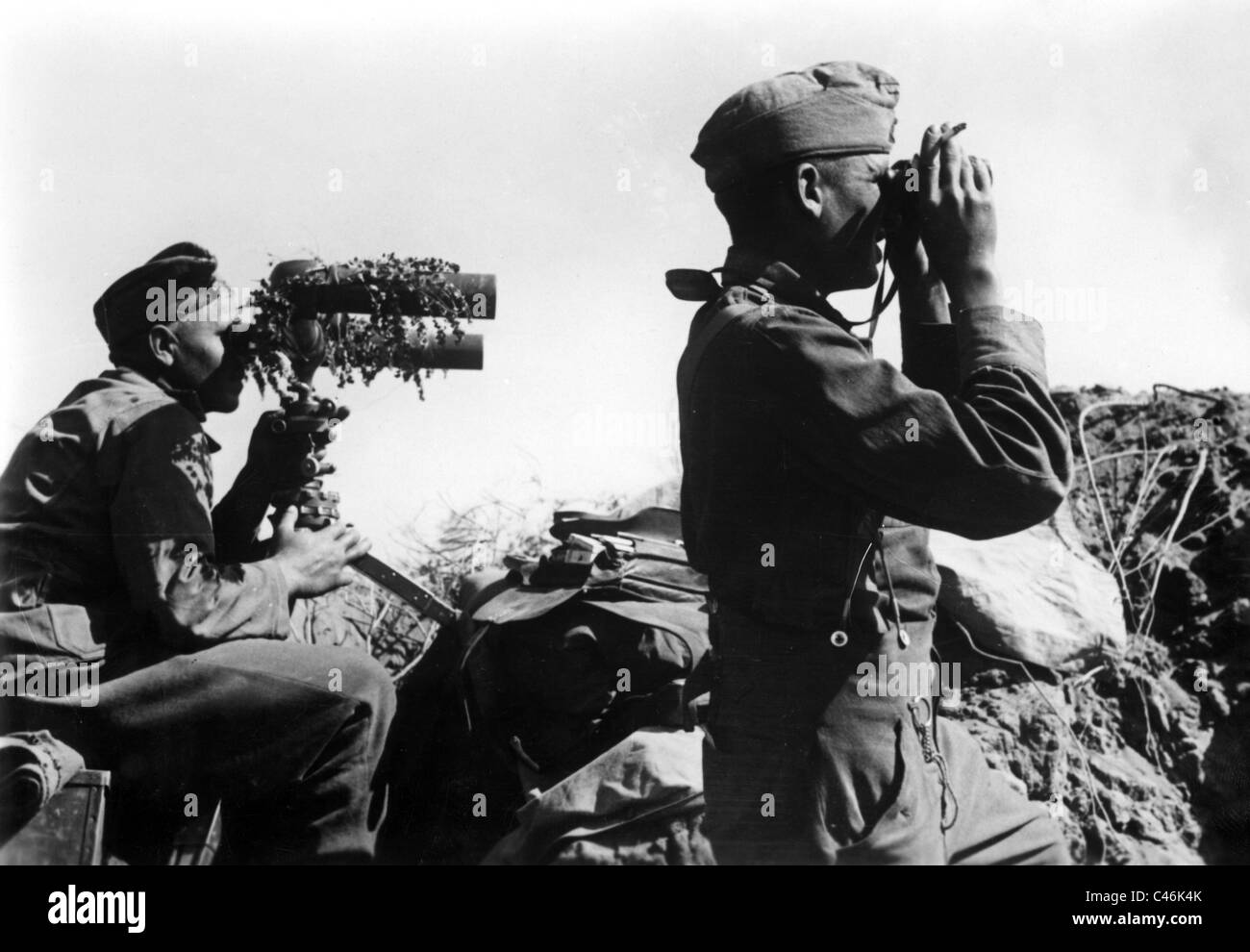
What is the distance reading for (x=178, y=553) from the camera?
12.0ft

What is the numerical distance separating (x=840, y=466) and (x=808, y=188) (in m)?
0.67

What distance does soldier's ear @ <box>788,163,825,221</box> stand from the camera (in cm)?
315

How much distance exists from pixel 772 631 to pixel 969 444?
1.87ft

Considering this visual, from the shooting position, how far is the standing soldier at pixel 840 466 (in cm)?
284

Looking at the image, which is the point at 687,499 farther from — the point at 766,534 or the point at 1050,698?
the point at 1050,698

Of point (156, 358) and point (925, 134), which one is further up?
point (925, 134)

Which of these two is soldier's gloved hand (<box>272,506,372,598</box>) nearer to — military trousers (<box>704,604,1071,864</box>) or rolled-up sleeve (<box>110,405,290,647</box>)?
rolled-up sleeve (<box>110,405,290,647</box>)

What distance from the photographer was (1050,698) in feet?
14.1

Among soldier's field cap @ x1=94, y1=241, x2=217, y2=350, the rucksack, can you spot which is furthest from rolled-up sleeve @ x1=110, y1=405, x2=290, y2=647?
the rucksack

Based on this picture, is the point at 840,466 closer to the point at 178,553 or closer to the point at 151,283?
the point at 178,553

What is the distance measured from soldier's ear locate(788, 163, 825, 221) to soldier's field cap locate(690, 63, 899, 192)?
0.03m

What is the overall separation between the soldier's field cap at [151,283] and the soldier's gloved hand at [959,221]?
2060 mm

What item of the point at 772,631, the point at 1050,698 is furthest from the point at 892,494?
the point at 1050,698

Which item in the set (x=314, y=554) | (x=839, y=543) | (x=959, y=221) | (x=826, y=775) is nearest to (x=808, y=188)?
(x=959, y=221)
